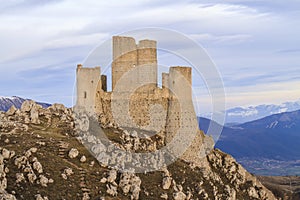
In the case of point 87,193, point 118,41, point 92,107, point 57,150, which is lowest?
point 87,193

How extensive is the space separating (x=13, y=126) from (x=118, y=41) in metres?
19.7

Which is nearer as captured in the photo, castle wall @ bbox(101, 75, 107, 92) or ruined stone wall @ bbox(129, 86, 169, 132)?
ruined stone wall @ bbox(129, 86, 169, 132)

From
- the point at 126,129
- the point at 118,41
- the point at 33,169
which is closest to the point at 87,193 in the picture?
the point at 33,169

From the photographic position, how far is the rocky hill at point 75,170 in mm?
62656

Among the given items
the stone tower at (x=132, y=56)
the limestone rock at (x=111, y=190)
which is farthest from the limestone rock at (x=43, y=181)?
the stone tower at (x=132, y=56)

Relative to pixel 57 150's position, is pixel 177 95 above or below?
above


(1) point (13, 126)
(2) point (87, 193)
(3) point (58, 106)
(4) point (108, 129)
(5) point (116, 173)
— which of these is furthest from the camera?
(3) point (58, 106)

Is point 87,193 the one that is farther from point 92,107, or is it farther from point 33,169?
point 92,107

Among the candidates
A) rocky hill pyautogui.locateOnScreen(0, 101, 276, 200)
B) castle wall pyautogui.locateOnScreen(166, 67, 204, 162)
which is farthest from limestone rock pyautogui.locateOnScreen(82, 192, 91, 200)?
castle wall pyautogui.locateOnScreen(166, 67, 204, 162)

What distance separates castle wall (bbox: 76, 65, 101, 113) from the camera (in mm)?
88312

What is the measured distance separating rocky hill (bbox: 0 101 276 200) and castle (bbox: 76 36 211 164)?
2.77 m

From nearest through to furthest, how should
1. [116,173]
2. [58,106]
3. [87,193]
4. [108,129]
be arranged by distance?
[87,193]
[116,173]
[108,129]
[58,106]

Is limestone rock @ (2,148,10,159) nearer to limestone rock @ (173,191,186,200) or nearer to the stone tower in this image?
limestone rock @ (173,191,186,200)

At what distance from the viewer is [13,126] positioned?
76438 mm
